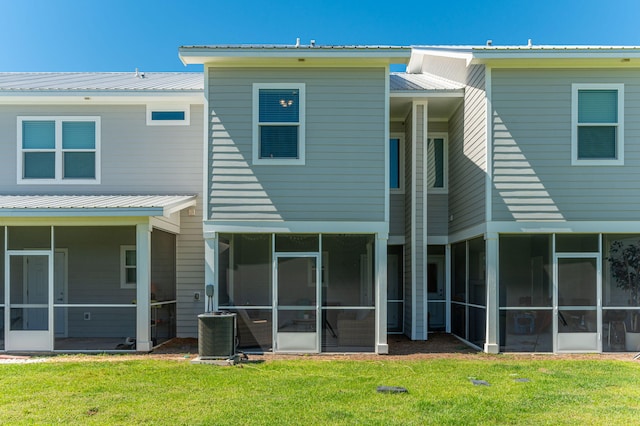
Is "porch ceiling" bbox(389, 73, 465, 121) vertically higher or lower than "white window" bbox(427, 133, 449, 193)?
higher

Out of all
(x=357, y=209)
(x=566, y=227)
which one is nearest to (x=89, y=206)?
(x=357, y=209)

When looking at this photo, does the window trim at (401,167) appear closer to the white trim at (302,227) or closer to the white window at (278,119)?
the white trim at (302,227)

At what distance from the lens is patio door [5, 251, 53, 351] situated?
34.4ft

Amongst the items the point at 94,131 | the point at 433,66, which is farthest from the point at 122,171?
the point at 433,66

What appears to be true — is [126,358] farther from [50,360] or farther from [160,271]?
[160,271]

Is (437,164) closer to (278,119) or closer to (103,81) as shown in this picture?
(278,119)

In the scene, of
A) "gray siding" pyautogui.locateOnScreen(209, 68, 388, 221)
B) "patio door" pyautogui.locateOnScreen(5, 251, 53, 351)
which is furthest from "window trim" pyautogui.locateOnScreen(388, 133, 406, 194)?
"patio door" pyautogui.locateOnScreen(5, 251, 53, 351)

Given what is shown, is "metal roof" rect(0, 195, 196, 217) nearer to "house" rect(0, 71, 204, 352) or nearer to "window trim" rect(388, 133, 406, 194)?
"house" rect(0, 71, 204, 352)

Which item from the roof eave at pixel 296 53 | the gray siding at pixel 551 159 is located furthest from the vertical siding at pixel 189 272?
the gray siding at pixel 551 159

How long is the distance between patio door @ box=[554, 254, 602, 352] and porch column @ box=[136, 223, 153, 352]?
785 centimetres

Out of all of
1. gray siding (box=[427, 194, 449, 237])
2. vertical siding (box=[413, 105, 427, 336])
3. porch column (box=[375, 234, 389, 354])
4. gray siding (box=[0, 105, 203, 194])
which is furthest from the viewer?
gray siding (box=[427, 194, 449, 237])

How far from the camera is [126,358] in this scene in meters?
9.84

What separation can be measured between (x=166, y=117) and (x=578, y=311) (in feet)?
31.9

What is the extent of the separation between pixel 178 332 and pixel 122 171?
392 cm
